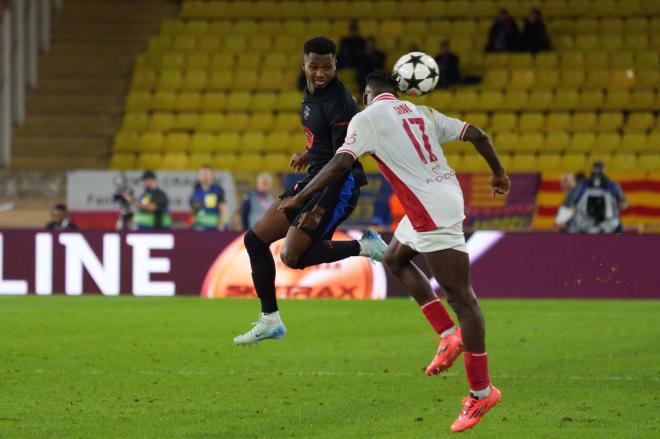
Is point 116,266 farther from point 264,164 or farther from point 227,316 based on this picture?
point 264,164

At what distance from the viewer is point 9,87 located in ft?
77.4

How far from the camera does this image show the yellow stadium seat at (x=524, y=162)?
21047mm

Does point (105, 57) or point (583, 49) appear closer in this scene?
point (583, 49)

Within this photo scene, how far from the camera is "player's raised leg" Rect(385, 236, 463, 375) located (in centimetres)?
739

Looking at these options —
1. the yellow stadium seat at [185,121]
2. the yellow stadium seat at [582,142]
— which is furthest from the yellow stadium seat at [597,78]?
the yellow stadium seat at [185,121]

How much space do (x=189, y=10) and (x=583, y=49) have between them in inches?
317

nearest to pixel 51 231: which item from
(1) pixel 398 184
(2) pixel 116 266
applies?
(2) pixel 116 266

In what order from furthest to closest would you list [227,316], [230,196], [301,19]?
1. [301,19]
2. [230,196]
3. [227,316]

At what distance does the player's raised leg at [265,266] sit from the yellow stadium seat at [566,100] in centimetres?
1492

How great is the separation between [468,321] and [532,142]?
1531 cm

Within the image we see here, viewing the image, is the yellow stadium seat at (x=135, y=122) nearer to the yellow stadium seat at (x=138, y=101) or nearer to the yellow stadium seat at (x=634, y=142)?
the yellow stadium seat at (x=138, y=101)

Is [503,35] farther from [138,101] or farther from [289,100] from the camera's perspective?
[138,101]

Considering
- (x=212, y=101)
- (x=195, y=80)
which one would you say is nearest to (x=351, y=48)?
(x=212, y=101)

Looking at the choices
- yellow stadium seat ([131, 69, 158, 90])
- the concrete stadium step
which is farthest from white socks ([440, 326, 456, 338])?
yellow stadium seat ([131, 69, 158, 90])
